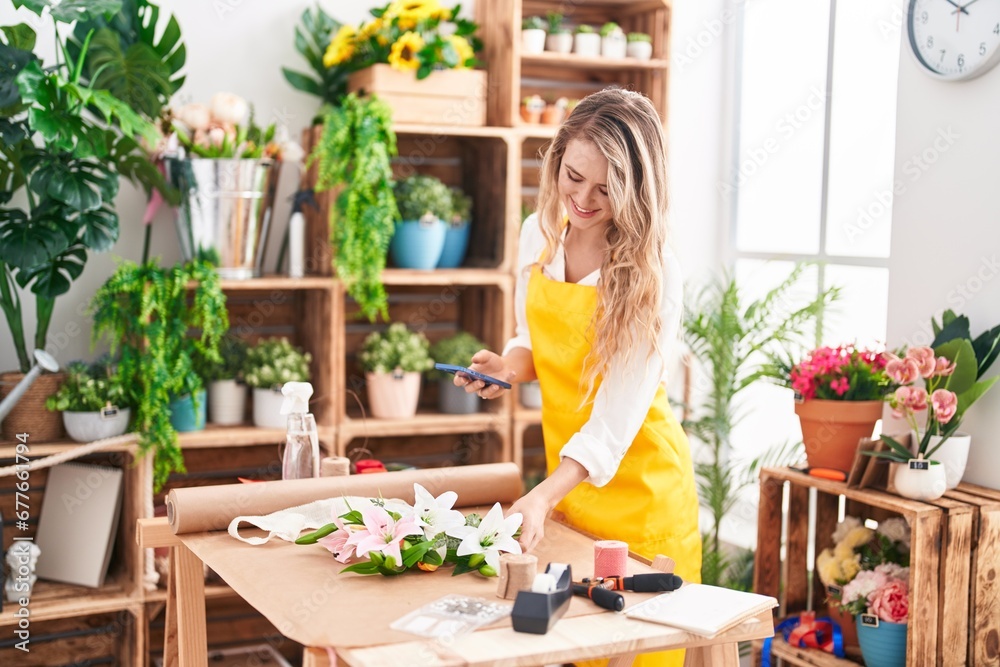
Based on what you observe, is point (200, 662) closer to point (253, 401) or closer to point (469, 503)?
point (469, 503)

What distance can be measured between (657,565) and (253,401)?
190cm

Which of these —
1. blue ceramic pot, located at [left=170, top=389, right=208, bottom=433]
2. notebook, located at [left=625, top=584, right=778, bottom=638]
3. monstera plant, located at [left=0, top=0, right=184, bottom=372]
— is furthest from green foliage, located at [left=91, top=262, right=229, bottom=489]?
notebook, located at [left=625, top=584, right=778, bottom=638]

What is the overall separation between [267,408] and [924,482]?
74.8 inches

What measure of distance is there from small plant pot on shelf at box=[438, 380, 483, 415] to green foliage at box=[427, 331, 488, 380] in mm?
38

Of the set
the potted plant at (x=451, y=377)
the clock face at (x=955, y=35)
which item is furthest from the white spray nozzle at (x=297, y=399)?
the clock face at (x=955, y=35)

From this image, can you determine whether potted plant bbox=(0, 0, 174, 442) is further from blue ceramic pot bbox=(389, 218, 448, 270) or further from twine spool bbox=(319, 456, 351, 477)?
twine spool bbox=(319, 456, 351, 477)

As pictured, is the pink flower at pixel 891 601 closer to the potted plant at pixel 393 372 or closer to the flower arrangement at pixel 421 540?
the flower arrangement at pixel 421 540

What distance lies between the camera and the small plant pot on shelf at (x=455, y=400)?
3666 millimetres

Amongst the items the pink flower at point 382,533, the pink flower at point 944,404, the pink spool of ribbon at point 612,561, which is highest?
the pink flower at point 944,404

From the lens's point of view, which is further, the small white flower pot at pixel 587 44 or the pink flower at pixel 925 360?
the small white flower pot at pixel 587 44

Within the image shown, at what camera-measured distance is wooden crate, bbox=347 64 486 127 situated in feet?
11.2

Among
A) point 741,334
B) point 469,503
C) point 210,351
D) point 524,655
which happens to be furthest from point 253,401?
point 524,655

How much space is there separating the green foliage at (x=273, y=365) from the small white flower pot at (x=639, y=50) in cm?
153

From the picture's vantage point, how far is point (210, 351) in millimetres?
3219
